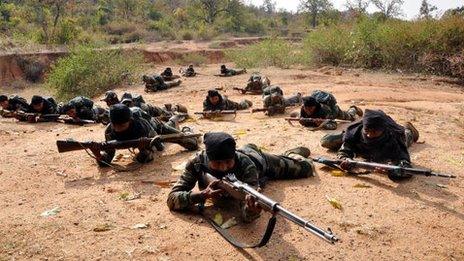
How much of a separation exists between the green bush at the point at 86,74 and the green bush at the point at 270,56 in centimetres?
641

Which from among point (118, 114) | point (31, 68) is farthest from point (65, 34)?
point (118, 114)

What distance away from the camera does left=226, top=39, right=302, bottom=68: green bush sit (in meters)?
21.3

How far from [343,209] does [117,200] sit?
2.37 metres

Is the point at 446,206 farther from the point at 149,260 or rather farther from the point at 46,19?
the point at 46,19

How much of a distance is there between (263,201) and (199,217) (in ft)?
4.04

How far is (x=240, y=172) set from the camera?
13.8 feet

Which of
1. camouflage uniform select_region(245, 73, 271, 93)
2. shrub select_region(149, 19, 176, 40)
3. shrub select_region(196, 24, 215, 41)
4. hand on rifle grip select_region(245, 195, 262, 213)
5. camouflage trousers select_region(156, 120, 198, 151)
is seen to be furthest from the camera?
shrub select_region(149, 19, 176, 40)

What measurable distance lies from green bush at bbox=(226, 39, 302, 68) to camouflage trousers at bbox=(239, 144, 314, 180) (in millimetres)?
15984

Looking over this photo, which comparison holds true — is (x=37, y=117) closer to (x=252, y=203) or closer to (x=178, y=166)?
(x=178, y=166)

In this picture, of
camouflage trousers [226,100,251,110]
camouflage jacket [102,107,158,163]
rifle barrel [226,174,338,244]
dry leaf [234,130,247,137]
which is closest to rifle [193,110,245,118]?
camouflage trousers [226,100,251,110]

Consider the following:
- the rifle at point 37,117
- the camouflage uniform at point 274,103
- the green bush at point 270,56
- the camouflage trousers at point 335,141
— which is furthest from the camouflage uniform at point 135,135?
the green bush at point 270,56

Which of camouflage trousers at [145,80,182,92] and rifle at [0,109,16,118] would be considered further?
camouflage trousers at [145,80,182,92]

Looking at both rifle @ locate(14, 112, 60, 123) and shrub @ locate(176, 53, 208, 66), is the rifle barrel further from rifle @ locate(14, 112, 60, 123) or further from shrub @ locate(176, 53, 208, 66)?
shrub @ locate(176, 53, 208, 66)

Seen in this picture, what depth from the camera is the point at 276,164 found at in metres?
5.07
